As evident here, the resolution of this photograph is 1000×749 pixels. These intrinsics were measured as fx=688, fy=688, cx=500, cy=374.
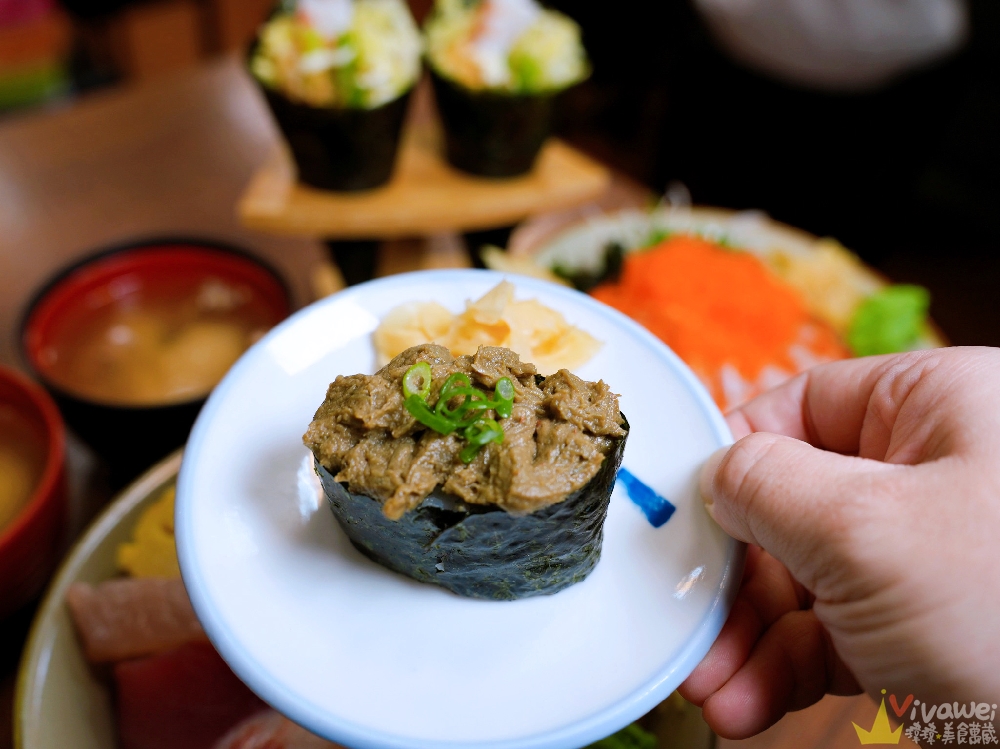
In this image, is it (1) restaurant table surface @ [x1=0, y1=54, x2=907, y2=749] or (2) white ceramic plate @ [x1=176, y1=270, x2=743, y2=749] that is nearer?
(2) white ceramic plate @ [x1=176, y1=270, x2=743, y2=749]

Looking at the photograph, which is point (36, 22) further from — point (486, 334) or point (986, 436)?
point (986, 436)

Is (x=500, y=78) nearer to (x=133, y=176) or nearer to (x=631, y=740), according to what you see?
(x=133, y=176)

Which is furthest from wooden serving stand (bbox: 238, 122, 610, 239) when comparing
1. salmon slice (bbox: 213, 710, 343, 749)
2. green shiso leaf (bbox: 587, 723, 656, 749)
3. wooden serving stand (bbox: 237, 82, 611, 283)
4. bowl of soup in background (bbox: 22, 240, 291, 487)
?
green shiso leaf (bbox: 587, 723, 656, 749)

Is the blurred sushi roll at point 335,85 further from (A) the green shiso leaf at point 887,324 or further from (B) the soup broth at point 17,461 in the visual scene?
(A) the green shiso leaf at point 887,324

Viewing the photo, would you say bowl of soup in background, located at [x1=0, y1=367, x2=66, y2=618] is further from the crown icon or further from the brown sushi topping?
the crown icon

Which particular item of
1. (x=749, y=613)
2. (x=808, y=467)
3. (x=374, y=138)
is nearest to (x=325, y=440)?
(x=808, y=467)
